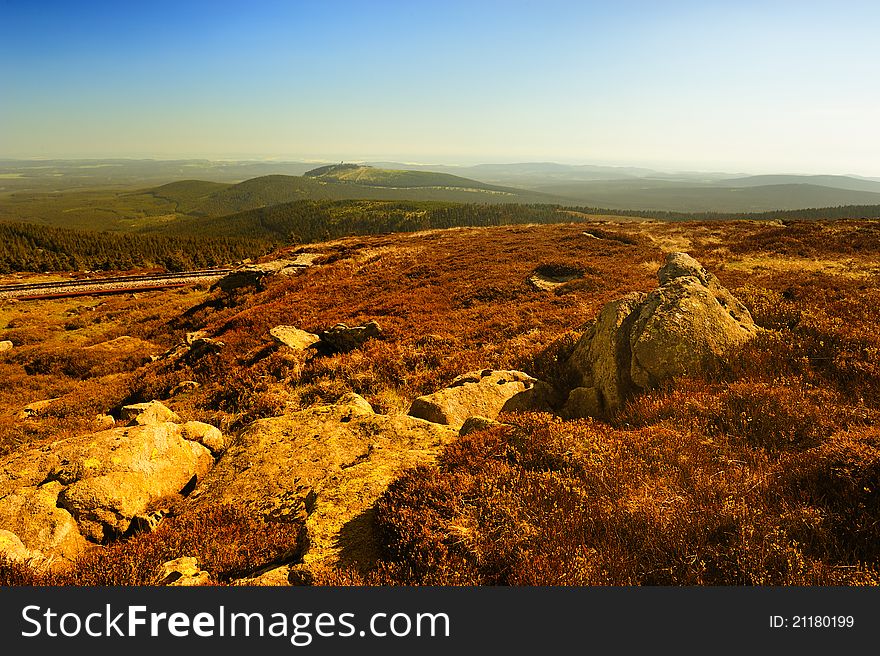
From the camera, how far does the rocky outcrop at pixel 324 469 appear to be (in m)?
4.92

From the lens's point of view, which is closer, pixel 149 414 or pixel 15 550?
pixel 15 550

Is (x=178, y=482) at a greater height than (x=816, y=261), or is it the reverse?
(x=816, y=261)

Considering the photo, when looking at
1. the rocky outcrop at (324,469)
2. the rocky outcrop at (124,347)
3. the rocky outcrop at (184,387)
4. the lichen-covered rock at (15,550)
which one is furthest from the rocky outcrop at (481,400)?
the rocky outcrop at (124,347)

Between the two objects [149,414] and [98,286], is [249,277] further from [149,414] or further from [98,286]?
[149,414]

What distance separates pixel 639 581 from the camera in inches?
140

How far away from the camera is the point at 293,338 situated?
1519cm

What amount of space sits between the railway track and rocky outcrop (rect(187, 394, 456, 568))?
38.5m

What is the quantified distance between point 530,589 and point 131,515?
19.8ft

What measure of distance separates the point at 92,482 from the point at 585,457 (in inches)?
290

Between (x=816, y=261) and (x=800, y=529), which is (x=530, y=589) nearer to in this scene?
(x=800, y=529)

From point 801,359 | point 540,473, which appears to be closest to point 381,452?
point 540,473

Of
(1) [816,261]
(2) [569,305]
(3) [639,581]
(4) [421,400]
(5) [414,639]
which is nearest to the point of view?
(5) [414,639]

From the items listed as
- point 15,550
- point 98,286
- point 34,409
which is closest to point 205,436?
point 15,550

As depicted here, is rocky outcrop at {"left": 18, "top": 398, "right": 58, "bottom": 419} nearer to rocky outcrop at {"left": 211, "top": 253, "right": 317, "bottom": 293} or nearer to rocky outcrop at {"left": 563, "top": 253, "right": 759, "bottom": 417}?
rocky outcrop at {"left": 563, "top": 253, "right": 759, "bottom": 417}
